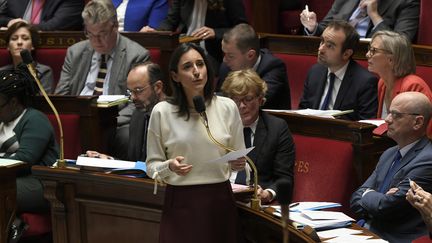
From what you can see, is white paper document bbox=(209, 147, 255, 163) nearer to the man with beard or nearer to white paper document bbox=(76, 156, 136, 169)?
white paper document bbox=(76, 156, 136, 169)

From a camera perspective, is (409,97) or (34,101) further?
(34,101)

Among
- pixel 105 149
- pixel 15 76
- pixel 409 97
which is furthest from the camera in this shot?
pixel 105 149

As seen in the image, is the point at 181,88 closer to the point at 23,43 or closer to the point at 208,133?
the point at 208,133

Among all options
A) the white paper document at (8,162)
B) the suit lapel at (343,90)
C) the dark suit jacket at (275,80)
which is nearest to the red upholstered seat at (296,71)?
the dark suit jacket at (275,80)

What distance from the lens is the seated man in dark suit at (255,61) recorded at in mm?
3252

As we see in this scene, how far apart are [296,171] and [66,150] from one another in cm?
84

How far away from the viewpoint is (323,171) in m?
2.59

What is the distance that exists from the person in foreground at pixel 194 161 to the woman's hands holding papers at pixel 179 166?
0.04 m

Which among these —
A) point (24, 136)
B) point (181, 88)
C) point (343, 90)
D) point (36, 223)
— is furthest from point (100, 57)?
point (181, 88)

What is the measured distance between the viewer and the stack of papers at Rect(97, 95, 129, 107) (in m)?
2.98

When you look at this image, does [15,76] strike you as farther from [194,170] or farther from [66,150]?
[194,170]

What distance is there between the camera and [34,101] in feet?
9.78

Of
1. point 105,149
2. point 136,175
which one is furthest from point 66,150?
Result: point 136,175

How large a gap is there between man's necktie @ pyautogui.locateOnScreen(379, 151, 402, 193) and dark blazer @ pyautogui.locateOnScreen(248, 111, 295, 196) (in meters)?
0.28
